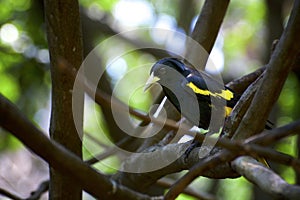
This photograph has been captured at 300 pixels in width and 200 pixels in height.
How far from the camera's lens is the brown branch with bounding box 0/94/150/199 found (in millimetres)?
1534

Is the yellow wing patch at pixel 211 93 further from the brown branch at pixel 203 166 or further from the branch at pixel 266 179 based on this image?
the brown branch at pixel 203 166

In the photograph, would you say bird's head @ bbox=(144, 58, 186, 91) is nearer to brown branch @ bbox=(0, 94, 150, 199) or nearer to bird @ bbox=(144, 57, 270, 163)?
bird @ bbox=(144, 57, 270, 163)

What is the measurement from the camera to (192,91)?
3.24 metres

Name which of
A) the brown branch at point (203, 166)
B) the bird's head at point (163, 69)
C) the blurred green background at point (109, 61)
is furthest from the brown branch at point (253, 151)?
the blurred green background at point (109, 61)

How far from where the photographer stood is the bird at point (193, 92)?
3168mm

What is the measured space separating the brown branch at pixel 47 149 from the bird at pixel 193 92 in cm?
133

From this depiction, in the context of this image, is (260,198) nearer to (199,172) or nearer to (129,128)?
(129,128)

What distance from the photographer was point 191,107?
10.7 ft

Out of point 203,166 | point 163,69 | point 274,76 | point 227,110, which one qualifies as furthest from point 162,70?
point 203,166

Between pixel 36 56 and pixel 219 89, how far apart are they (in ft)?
5.84

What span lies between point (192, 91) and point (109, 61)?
5.97 ft

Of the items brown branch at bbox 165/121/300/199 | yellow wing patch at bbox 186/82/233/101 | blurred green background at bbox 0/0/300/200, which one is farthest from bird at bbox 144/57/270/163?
brown branch at bbox 165/121/300/199

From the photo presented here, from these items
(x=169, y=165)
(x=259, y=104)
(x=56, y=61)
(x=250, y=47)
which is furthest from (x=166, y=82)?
(x=250, y=47)

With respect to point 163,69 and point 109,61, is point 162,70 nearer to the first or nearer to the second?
point 163,69
